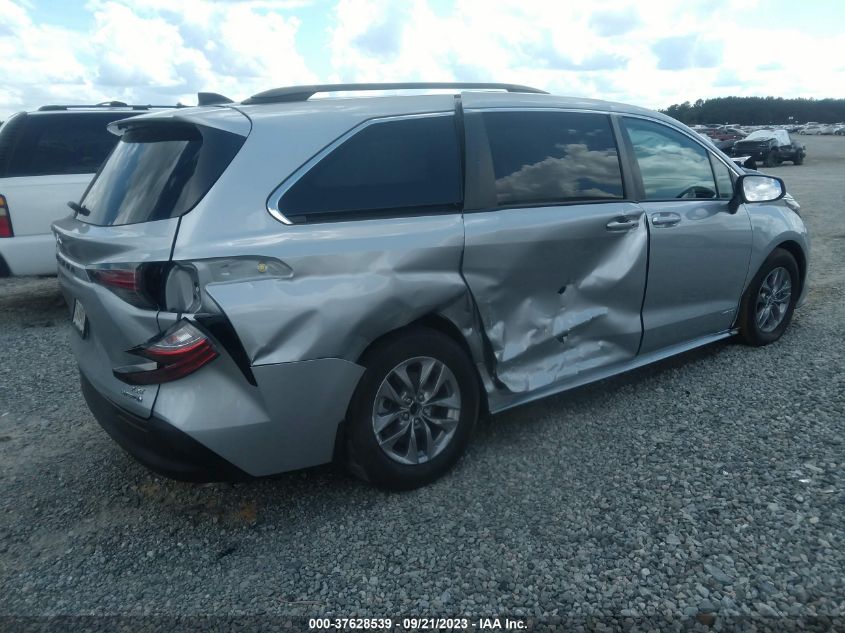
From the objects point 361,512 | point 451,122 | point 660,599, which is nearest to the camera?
point 660,599

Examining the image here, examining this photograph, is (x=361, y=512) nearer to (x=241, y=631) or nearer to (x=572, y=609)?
(x=241, y=631)

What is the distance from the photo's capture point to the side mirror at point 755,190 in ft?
16.4

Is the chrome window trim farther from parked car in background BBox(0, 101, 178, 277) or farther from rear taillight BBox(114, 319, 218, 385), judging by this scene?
parked car in background BBox(0, 101, 178, 277)

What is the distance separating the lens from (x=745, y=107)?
11594cm

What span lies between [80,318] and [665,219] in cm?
330

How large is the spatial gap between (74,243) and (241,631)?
72.8 inches

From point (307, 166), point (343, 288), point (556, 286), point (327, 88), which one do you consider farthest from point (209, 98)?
point (556, 286)

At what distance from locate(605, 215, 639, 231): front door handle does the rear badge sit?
2594 mm

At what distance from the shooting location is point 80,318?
3.47 metres

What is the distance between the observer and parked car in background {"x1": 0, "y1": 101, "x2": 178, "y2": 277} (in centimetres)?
686

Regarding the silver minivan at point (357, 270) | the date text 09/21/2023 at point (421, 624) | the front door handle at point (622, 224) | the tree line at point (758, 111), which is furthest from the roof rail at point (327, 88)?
the tree line at point (758, 111)

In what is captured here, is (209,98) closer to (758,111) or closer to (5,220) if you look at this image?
(5,220)

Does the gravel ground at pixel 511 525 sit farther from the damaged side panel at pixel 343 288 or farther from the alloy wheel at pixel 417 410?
the damaged side panel at pixel 343 288

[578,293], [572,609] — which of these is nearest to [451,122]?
[578,293]
